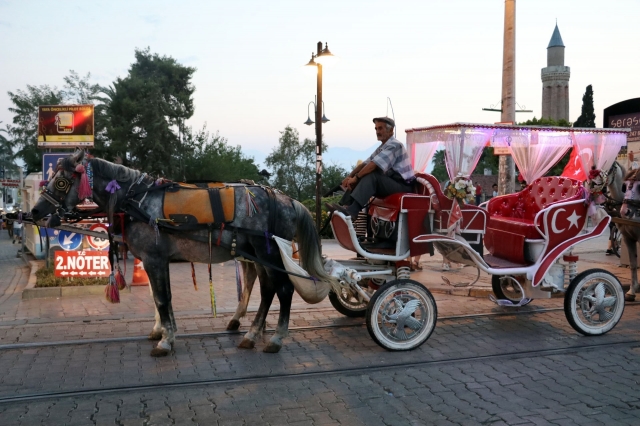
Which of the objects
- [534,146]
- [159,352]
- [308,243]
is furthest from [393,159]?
[159,352]

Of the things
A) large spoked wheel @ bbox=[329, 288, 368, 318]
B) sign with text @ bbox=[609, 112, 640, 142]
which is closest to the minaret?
sign with text @ bbox=[609, 112, 640, 142]

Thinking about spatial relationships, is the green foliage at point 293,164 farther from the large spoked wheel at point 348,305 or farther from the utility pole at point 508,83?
the large spoked wheel at point 348,305

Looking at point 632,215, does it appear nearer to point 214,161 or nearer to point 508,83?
point 508,83

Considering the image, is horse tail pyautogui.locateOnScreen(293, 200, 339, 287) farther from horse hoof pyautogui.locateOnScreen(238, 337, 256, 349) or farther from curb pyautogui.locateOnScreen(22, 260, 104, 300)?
curb pyautogui.locateOnScreen(22, 260, 104, 300)

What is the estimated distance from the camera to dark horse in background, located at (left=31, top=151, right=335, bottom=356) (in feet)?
20.3

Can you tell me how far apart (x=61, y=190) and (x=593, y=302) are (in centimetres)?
618

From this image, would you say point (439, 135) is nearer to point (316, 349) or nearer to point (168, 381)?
point (316, 349)

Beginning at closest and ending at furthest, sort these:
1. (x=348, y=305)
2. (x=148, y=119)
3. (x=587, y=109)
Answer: (x=348, y=305), (x=148, y=119), (x=587, y=109)

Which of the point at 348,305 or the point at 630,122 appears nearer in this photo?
the point at 348,305

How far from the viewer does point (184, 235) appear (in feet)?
20.7

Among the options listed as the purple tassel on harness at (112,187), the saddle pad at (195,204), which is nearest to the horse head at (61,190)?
the purple tassel on harness at (112,187)

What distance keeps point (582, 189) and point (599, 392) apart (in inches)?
115

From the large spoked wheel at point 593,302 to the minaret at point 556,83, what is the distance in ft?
259

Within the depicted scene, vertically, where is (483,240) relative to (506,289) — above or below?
above
